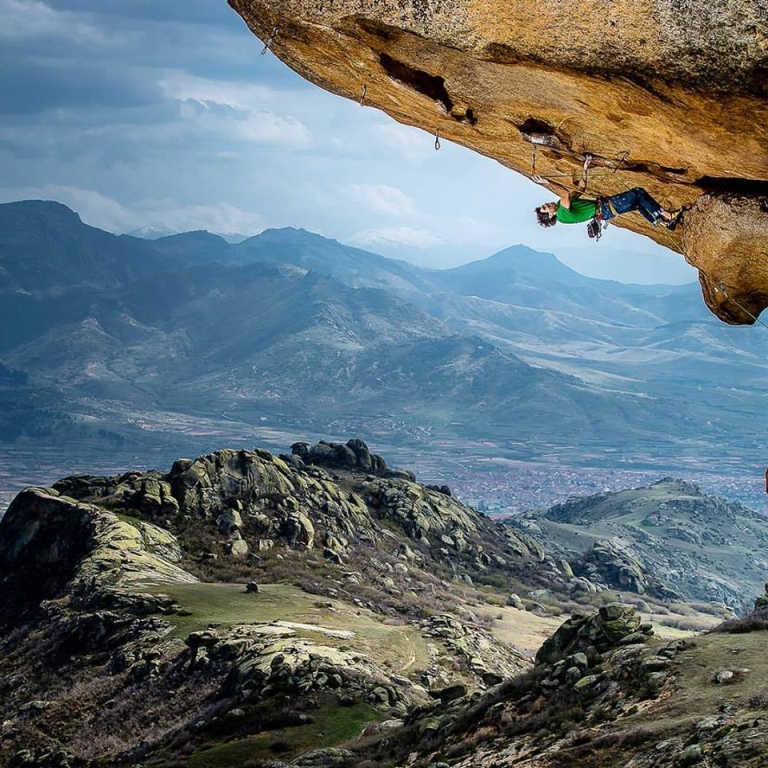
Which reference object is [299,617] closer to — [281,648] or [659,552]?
[281,648]

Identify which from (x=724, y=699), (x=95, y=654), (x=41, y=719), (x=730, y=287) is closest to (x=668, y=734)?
(x=724, y=699)

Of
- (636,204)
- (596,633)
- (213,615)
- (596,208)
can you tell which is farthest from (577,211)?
(213,615)

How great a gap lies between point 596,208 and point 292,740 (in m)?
18.7

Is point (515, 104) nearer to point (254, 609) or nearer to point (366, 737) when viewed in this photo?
point (366, 737)

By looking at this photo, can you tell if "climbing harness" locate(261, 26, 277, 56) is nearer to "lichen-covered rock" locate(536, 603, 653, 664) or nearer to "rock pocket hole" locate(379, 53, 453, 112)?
"rock pocket hole" locate(379, 53, 453, 112)

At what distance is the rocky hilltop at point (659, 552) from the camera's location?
113 metres

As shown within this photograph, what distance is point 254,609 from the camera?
4266 centimetres

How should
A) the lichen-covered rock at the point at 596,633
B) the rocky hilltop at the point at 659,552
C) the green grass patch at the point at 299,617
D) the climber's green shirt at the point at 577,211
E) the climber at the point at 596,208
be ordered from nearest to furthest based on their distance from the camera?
the climber at the point at 596,208 < the climber's green shirt at the point at 577,211 < the lichen-covered rock at the point at 596,633 < the green grass patch at the point at 299,617 < the rocky hilltop at the point at 659,552

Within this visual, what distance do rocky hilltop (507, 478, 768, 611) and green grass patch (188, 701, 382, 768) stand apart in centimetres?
8270

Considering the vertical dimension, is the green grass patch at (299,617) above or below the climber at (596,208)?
below

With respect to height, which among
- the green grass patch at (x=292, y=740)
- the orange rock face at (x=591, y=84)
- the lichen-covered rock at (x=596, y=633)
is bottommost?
the green grass patch at (x=292, y=740)

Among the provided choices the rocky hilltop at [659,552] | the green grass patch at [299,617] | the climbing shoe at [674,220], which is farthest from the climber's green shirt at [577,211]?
the rocky hilltop at [659,552]

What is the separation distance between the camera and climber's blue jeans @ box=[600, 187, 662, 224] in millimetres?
20203

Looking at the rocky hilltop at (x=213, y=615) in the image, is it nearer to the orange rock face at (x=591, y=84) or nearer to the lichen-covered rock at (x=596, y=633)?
the lichen-covered rock at (x=596, y=633)
